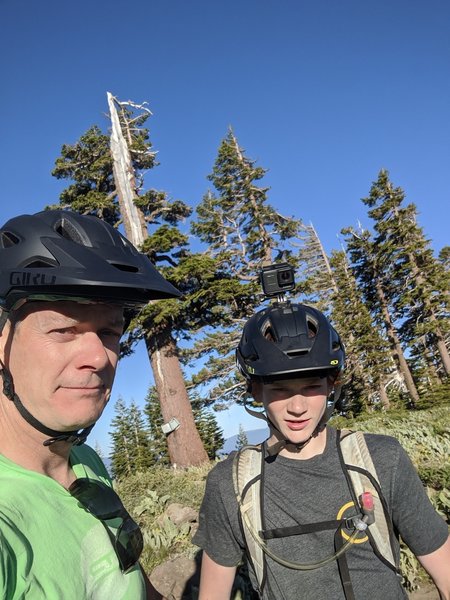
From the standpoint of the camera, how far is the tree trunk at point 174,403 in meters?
13.8

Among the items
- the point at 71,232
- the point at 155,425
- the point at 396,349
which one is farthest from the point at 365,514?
the point at 155,425

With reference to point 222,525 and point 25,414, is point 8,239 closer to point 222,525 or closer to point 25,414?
point 25,414

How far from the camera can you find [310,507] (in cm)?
210

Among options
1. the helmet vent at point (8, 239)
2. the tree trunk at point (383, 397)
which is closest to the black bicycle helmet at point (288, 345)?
the helmet vent at point (8, 239)

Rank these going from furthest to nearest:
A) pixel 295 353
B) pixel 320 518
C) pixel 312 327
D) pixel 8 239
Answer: pixel 312 327
pixel 295 353
pixel 320 518
pixel 8 239

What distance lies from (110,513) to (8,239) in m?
1.20

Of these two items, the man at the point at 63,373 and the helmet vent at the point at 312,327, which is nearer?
the man at the point at 63,373

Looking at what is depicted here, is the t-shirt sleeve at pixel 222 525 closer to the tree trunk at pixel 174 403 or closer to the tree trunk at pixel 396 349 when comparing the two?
the tree trunk at pixel 174 403

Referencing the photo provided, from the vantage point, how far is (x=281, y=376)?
7.81 ft

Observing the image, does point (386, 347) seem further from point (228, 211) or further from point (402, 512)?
point (402, 512)

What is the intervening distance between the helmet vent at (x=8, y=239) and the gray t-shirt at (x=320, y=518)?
1.62m

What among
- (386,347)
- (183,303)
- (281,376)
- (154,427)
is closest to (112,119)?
(183,303)

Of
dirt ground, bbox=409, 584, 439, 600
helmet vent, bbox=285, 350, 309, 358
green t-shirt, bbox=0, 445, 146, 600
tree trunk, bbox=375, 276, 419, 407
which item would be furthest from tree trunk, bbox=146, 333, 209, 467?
tree trunk, bbox=375, 276, 419, 407

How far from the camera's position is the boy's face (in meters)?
2.28
